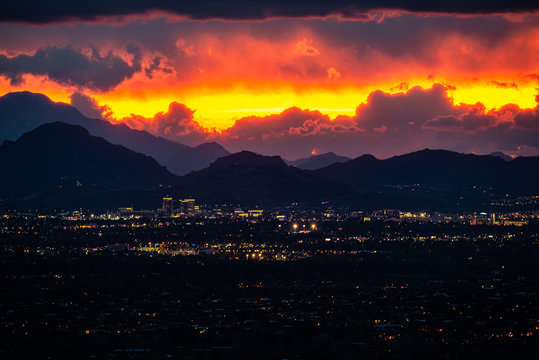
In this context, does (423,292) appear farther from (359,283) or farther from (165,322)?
(165,322)

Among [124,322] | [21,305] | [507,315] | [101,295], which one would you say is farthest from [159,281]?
[507,315]

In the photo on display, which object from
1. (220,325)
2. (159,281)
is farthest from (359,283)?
(220,325)

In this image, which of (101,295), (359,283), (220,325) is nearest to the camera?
(220,325)

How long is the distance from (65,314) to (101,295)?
76.9ft

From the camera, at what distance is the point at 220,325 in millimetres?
144625

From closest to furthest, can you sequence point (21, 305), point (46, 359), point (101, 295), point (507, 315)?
point (46, 359), point (507, 315), point (21, 305), point (101, 295)

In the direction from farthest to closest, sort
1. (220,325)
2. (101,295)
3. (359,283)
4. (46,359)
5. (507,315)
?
(359,283)
(101,295)
(507,315)
(220,325)
(46,359)

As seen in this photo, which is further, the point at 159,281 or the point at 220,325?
the point at 159,281

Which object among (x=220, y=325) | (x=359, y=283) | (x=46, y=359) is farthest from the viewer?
(x=359, y=283)

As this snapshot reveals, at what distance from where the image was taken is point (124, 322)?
487 feet

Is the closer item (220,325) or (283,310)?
(220,325)

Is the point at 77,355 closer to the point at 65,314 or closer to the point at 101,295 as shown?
the point at 65,314

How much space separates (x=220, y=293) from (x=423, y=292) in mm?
37122

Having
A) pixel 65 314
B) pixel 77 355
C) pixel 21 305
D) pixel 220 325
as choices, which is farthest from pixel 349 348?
pixel 21 305
